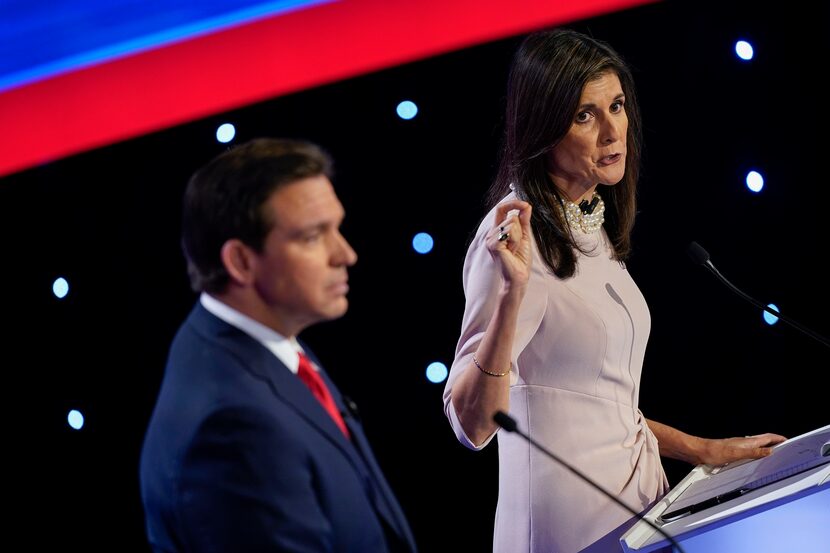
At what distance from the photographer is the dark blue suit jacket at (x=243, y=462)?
3.49 ft

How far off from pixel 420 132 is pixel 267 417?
1.60m

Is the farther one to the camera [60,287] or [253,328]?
[60,287]

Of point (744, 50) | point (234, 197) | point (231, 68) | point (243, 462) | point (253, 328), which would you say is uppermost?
point (231, 68)

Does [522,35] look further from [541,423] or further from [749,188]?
[541,423]

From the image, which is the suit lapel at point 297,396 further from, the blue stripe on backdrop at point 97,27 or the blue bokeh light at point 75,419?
the blue bokeh light at point 75,419

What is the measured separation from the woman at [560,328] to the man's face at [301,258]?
54 cm

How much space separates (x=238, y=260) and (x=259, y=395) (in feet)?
0.50

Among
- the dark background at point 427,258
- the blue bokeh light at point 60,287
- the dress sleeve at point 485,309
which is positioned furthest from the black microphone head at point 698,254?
the blue bokeh light at point 60,287

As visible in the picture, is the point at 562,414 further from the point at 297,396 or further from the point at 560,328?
the point at 297,396

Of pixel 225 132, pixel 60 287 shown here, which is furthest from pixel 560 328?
pixel 60 287

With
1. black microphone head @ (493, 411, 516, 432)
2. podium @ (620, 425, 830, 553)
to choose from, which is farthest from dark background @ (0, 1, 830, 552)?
black microphone head @ (493, 411, 516, 432)

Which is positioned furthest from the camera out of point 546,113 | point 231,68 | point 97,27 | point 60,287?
point 60,287

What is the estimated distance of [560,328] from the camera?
1.83m

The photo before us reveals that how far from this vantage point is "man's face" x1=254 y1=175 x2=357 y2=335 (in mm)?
1161
